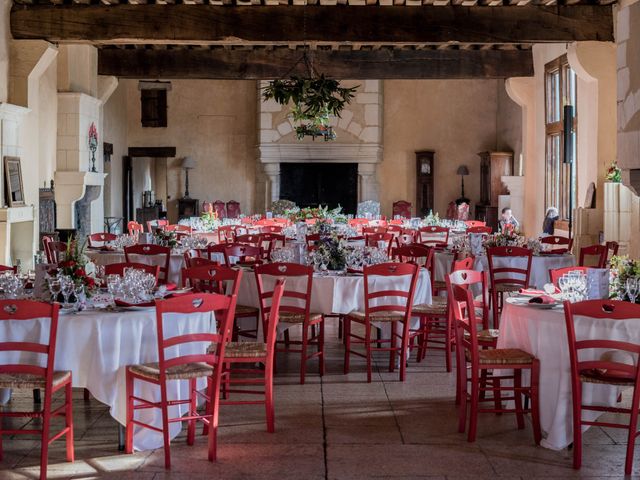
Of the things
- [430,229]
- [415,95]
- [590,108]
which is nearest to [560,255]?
[430,229]

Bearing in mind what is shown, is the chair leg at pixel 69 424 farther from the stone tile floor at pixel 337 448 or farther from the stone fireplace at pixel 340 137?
the stone fireplace at pixel 340 137

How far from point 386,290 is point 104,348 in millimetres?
2721

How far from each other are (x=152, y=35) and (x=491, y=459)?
26.4 ft

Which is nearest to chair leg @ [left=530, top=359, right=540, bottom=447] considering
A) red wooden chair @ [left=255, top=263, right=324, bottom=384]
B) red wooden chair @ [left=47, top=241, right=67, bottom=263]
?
red wooden chair @ [left=255, top=263, right=324, bottom=384]

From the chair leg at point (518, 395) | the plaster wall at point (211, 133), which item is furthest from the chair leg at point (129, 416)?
the plaster wall at point (211, 133)

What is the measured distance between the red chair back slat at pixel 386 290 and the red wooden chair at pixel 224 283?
2.88ft

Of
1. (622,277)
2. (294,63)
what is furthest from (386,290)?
(294,63)

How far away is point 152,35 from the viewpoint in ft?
37.0

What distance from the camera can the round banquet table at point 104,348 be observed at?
479 centimetres

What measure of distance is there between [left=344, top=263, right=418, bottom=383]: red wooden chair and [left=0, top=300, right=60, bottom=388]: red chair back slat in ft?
8.84

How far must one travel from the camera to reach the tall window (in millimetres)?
14405

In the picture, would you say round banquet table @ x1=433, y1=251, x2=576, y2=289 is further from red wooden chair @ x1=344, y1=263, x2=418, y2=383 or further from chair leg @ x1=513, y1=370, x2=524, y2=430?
chair leg @ x1=513, y1=370, x2=524, y2=430

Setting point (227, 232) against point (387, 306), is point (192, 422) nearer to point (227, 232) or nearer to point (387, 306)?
point (387, 306)

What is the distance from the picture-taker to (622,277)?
539 cm
